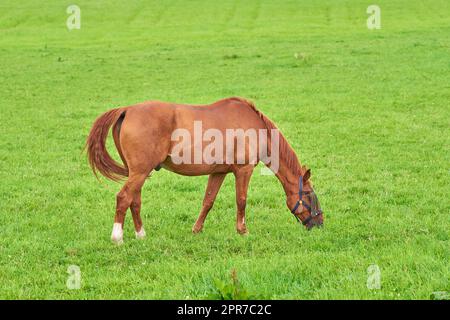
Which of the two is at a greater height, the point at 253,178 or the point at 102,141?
the point at 102,141

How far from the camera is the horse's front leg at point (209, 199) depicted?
938 cm

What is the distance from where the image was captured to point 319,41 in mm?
36031

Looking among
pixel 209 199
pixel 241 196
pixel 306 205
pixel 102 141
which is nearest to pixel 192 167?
pixel 209 199

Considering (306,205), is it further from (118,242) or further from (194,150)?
(118,242)

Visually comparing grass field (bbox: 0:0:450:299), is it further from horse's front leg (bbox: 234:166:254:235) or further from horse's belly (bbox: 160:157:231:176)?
horse's belly (bbox: 160:157:231:176)

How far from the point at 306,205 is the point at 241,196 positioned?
99 cm

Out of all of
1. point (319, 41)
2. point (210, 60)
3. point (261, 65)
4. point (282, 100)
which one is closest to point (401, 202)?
point (282, 100)

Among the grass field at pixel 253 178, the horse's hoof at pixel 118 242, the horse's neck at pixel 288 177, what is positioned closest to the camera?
the grass field at pixel 253 178

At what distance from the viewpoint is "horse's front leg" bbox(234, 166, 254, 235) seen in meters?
9.22

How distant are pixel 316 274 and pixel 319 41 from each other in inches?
1199

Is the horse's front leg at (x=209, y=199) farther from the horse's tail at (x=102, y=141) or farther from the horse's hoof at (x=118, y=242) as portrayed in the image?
the horse's tail at (x=102, y=141)

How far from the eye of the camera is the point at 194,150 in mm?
9000

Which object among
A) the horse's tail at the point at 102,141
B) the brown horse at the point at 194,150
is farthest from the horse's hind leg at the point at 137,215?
the horse's tail at the point at 102,141

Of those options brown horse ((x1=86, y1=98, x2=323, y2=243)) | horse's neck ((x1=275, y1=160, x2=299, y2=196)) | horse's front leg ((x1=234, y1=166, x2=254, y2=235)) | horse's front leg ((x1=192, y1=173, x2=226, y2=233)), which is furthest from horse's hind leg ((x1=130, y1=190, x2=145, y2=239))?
horse's neck ((x1=275, y1=160, x2=299, y2=196))
